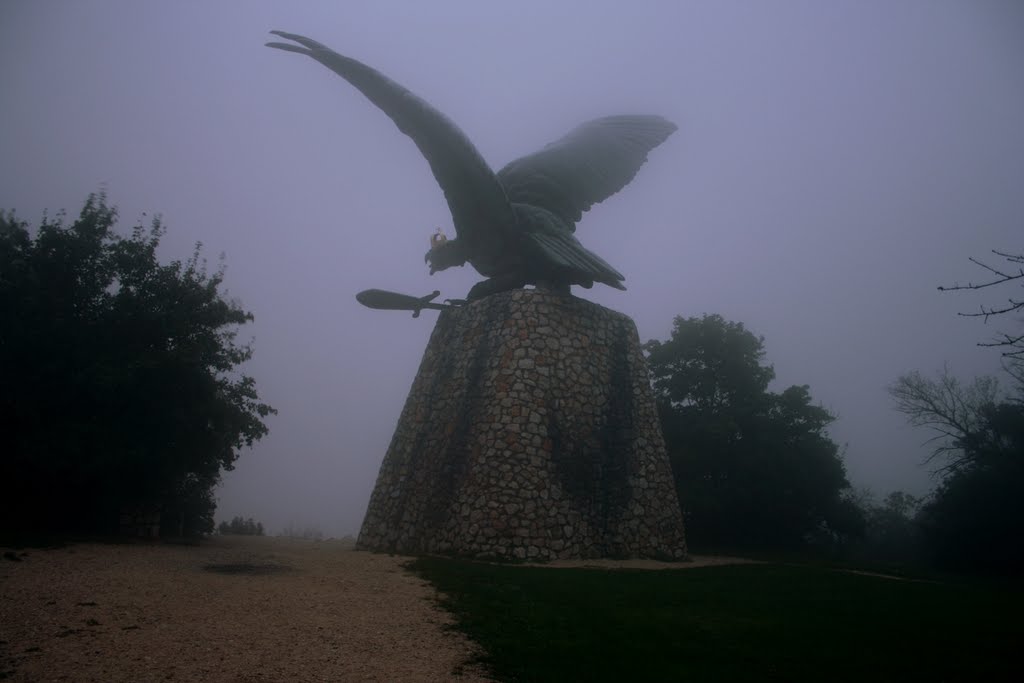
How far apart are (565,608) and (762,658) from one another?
214cm

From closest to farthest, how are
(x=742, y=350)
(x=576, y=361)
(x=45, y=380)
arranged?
(x=45, y=380)
(x=576, y=361)
(x=742, y=350)

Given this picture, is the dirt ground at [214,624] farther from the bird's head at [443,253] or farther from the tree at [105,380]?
the bird's head at [443,253]

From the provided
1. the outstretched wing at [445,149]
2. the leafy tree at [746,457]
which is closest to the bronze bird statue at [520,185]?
the outstretched wing at [445,149]

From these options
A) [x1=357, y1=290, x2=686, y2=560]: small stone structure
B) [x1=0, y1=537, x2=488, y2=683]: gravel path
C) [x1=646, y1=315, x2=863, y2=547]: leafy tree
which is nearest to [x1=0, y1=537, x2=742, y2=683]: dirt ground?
[x1=0, y1=537, x2=488, y2=683]: gravel path

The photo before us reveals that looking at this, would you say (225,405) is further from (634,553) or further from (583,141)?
(583,141)

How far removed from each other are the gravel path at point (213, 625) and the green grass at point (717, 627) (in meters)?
0.58

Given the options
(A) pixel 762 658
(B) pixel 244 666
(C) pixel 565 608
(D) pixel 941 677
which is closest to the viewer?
(B) pixel 244 666

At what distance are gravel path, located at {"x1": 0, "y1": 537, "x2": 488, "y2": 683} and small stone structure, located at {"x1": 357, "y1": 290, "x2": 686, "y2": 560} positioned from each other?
280 centimetres

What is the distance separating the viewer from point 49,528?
36.1ft

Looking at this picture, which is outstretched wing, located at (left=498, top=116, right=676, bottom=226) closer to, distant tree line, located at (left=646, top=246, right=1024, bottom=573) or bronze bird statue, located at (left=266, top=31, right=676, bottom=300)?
bronze bird statue, located at (left=266, top=31, right=676, bottom=300)

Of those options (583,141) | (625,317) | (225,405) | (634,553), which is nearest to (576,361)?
(625,317)

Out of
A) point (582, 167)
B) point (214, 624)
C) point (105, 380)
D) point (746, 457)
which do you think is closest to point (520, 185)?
point (582, 167)

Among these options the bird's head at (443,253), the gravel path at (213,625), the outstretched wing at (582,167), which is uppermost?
the outstretched wing at (582,167)

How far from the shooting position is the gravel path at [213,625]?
12.6 ft
